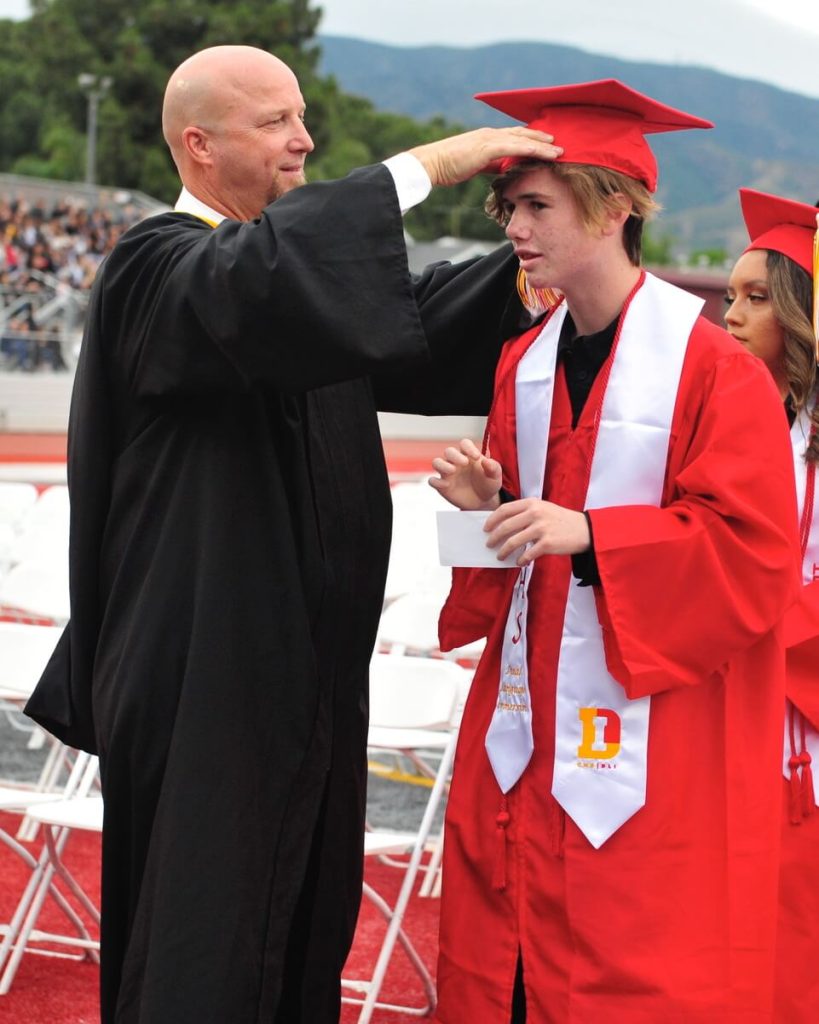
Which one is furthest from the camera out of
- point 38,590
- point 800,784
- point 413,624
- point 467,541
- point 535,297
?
point 38,590

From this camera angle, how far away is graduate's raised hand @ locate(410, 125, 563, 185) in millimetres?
2621

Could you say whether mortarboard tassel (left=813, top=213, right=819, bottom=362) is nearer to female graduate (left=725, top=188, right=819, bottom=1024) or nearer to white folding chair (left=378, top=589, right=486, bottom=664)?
female graduate (left=725, top=188, right=819, bottom=1024)

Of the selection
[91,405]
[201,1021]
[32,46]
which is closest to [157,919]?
[201,1021]

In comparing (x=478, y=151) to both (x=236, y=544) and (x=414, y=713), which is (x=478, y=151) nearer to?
(x=236, y=544)

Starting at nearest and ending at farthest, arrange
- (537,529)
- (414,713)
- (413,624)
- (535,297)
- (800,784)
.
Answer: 1. (537,529)
2. (535,297)
3. (800,784)
4. (414,713)
5. (413,624)

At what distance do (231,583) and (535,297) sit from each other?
0.89 meters

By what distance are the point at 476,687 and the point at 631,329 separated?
729mm

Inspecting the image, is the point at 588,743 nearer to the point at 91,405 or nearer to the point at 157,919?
the point at 157,919

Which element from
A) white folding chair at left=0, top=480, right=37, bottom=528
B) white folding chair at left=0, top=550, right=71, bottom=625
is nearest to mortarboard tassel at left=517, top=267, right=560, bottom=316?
white folding chair at left=0, top=550, right=71, bottom=625

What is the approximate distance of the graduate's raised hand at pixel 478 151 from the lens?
2.62 m

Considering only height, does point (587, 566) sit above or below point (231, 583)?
above

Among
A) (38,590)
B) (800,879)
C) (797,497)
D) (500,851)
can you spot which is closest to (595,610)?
(500,851)

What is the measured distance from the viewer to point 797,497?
328 cm

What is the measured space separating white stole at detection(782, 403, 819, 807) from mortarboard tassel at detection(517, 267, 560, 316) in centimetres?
61
